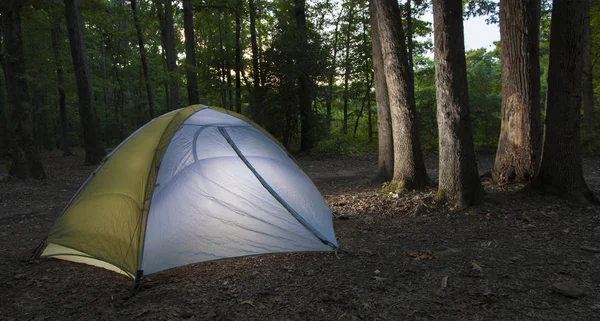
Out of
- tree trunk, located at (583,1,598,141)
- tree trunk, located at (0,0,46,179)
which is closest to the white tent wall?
tree trunk, located at (0,0,46,179)

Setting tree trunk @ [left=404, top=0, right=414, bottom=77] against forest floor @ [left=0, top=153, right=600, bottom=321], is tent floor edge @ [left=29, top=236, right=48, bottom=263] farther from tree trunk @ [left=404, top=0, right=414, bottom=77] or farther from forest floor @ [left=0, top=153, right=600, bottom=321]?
tree trunk @ [left=404, top=0, right=414, bottom=77]

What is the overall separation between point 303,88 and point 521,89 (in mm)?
8787

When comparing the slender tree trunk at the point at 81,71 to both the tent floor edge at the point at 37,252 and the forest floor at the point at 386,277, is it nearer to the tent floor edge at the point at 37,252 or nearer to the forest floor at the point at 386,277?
the forest floor at the point at 386,277

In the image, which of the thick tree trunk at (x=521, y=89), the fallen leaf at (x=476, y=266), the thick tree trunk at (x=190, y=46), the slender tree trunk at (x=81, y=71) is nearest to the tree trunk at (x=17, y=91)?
the slender tree trunk at (x=81, y=71)

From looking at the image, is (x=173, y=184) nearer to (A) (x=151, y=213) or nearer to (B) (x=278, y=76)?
(A) (x=151, y=213)

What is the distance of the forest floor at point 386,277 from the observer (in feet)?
9.00

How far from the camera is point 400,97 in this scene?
5.96m

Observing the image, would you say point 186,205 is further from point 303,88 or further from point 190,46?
point 190,46

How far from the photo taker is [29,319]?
283cm

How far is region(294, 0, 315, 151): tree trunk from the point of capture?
44.1 feet

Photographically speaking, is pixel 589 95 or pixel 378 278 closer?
pixel 378 278

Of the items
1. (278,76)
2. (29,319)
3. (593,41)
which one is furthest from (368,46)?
(29,319)

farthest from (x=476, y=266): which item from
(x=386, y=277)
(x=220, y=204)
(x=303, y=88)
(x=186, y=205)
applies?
(x=303, y=88)

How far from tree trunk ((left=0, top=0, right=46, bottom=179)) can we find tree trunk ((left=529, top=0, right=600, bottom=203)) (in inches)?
421
